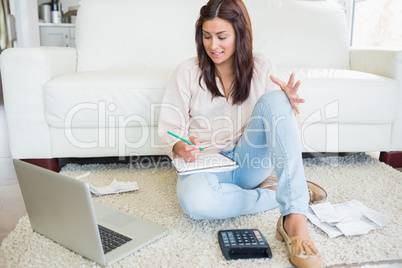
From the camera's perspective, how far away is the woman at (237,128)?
1.07 meters

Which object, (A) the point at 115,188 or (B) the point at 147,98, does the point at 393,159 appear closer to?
(B) the point at 147,98

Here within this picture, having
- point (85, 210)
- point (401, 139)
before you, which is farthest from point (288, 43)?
point (85, 210)

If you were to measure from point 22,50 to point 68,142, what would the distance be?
17.3 inches

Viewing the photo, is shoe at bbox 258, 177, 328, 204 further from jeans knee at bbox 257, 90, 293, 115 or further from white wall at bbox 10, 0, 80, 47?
white wall at bbox 10, 0, 80, 47

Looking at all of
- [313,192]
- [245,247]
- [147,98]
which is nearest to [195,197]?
[245,247]

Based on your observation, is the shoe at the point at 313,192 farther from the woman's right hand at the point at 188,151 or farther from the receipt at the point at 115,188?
the receipt at the point at 115,188

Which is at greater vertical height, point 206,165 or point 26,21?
point 26,21

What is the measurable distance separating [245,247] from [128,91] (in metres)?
0.90

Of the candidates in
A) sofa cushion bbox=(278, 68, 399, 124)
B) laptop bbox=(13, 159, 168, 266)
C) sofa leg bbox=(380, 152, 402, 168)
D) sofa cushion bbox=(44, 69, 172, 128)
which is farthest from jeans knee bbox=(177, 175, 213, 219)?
sofa leg bbox=(380, 152, 402, 168)

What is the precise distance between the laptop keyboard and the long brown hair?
0.57 metres

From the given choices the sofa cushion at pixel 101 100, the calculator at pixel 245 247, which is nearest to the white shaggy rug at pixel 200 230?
the calculator at pixel 245 247

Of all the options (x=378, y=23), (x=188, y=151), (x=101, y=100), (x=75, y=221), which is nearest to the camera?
(x=75, y=221)

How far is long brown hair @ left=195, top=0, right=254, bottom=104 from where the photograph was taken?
120 cm

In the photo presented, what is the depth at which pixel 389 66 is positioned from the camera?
180cm
